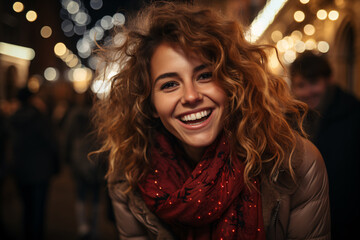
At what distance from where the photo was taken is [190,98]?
1.69 metres

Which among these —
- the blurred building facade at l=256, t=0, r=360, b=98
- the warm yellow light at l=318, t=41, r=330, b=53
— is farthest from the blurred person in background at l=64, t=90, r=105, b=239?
the warm yellow light at l=318, t=41, r=330, b=53

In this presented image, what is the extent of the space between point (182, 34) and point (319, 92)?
77.8 inches

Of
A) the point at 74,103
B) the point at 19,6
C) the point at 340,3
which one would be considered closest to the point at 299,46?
the point at 340,3

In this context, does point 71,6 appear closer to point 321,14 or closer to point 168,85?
point 321,14

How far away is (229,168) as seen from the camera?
1747mm

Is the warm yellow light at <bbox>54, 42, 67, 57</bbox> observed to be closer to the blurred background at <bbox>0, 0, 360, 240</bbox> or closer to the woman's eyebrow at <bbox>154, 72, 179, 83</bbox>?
the blurred background at <bbox>0, 0, 360, 240</bbox>

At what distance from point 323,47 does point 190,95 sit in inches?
292

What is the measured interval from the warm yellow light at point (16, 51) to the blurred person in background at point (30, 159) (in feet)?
24.3

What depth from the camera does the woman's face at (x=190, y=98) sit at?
68.2 inches

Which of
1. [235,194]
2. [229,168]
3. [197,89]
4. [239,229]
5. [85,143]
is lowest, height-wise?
[85,143]

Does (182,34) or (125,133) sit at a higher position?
(182,34)

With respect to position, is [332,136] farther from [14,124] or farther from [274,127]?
[14,124]

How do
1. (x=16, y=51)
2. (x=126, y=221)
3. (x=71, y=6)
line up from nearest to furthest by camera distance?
(x=126, y=221) < (x=16, y=51) < (x=71, y=6)

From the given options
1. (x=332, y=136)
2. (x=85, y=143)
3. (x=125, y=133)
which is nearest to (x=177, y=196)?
(x=125, y=133)
